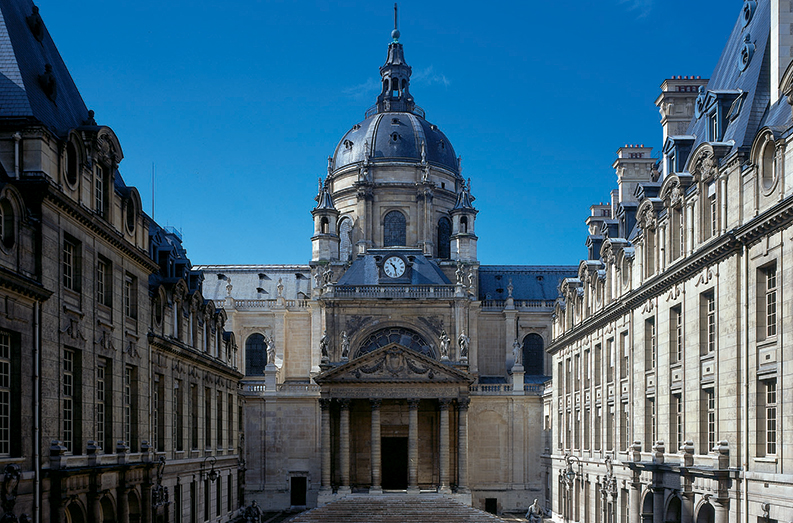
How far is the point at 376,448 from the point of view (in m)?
67.6

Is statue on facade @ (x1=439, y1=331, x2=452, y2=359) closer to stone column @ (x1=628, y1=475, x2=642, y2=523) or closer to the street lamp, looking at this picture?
the street lamp

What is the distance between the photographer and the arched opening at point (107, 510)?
31462 millimetres

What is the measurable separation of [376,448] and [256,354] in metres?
18.0

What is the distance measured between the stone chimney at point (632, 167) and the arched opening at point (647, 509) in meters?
18.8

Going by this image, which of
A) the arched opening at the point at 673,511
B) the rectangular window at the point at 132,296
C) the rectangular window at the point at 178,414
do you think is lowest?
the arched opening at the point at 673,511

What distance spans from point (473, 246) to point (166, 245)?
1516 inches

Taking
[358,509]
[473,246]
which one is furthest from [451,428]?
[473,246]

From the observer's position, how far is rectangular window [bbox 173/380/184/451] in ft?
142

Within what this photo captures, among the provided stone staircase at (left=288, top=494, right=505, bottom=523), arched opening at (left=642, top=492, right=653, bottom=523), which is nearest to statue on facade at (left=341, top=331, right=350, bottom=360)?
stone staircase at (left=288, top=494, right=505, bottom=523)

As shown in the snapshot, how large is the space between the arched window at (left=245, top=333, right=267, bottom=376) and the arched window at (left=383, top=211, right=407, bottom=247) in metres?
13.8

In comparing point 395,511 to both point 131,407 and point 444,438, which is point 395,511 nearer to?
point 444,438

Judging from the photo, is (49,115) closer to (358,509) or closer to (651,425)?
(651,425)

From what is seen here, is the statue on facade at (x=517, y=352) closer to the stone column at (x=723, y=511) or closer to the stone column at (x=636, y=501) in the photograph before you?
the stone column at (x=636, y=501)

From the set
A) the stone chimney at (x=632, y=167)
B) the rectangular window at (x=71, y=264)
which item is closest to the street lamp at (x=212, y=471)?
the rectangular window at (x=71, y=264)
